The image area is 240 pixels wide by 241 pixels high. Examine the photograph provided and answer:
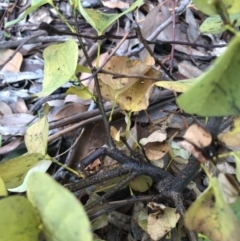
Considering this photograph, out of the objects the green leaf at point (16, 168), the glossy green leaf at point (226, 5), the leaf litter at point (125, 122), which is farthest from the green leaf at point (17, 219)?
the glossy green leaf at point (226, 5)

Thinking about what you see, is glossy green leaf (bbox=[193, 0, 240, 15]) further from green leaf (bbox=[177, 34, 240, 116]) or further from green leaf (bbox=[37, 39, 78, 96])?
green leaf (bbox=[37, 39, 78, 96])

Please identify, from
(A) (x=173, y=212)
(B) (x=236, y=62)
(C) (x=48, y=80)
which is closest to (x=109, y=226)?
(A) (x=173, y=212)

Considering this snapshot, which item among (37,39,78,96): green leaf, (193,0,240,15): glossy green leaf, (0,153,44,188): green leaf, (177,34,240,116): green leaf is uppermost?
(193,0,240,15): glossy green leaf

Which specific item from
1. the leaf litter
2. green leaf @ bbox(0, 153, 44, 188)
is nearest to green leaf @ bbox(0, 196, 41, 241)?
the leaf litter

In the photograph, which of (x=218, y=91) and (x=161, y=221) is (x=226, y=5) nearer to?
(x=218, y=91)

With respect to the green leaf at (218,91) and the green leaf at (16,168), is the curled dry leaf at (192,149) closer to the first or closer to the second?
the green leaf at (218,91)
